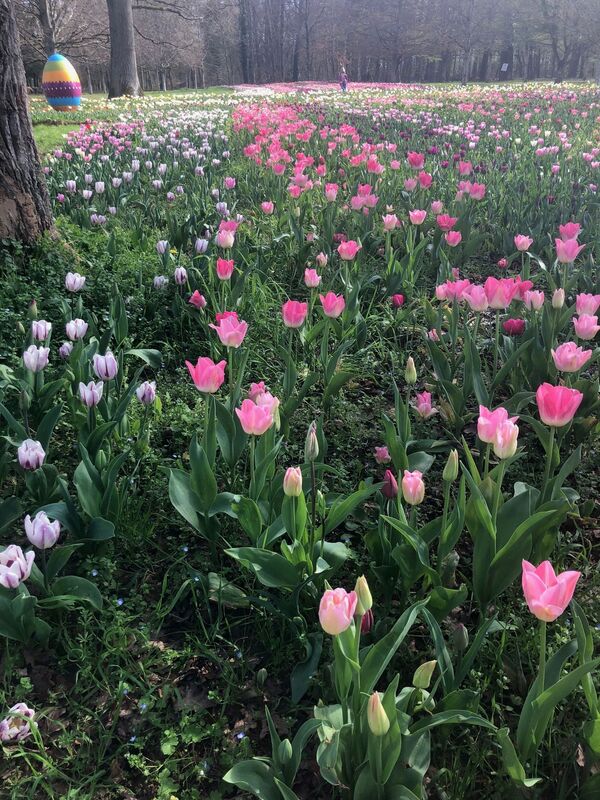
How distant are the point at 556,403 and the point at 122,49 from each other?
21073 millimetres

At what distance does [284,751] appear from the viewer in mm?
1130

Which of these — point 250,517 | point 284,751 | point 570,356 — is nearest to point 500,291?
point 570,356

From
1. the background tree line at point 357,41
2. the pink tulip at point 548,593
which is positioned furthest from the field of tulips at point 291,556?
the background tree line at point 357,41

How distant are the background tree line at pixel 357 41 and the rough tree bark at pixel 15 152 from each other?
3684 cm

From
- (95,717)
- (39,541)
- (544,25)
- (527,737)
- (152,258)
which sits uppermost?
(544,25)

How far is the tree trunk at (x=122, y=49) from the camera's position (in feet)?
59.8

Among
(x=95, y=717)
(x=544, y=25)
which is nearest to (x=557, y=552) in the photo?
(x=95, y=717)

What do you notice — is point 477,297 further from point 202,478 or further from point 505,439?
point 202,478

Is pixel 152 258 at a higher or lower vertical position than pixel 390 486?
higher

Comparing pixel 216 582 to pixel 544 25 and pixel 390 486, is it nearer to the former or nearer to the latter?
pixel 390 486

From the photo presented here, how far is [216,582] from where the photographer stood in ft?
5.61

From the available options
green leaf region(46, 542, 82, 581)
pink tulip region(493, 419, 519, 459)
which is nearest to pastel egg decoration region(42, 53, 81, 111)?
green leaf region(46, 542, 82, 581)

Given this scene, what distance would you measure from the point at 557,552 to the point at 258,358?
63.7 inches

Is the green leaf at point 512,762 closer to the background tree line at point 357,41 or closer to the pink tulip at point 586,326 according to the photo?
the pink tulip at point 586,326
